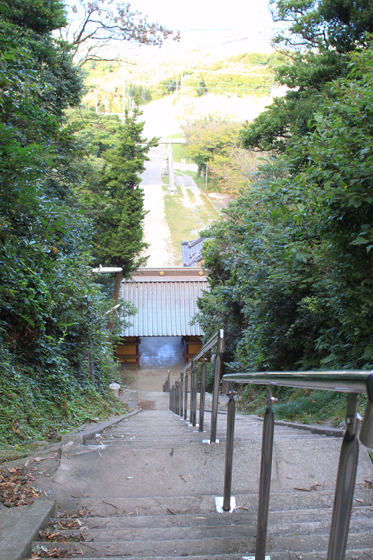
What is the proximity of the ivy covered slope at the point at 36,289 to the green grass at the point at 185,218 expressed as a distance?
2341 centimetres

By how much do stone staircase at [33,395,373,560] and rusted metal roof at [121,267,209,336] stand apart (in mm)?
14822

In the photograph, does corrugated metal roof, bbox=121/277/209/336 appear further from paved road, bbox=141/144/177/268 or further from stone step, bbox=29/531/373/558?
stone step, bbox=29/531/373/558

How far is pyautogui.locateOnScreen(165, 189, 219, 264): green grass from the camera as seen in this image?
105 feet

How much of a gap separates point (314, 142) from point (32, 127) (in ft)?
10.1

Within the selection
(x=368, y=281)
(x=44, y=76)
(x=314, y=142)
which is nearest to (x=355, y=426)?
(x=368, y=281)

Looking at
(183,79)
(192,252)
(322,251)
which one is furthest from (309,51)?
(183,79)

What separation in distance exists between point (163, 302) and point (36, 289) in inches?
→ 557

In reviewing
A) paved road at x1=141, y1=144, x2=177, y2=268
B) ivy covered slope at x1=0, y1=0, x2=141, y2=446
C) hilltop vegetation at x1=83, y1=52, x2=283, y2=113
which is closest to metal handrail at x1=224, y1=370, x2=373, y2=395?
ivy covered slope at x1=0, y1=0, x2=141, y2=446

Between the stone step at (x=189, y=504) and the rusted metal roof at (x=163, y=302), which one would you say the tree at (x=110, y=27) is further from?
the stone step at (x=189, y=504)

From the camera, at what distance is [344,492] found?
0.92 meters

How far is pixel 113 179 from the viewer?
1465 centimetres

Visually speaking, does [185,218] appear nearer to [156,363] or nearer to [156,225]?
[156,225]

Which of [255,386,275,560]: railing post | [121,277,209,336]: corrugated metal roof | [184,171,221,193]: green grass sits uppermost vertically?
[255,386,275,560]: railing post

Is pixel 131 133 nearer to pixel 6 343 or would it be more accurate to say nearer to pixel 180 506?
pixel 6 343
